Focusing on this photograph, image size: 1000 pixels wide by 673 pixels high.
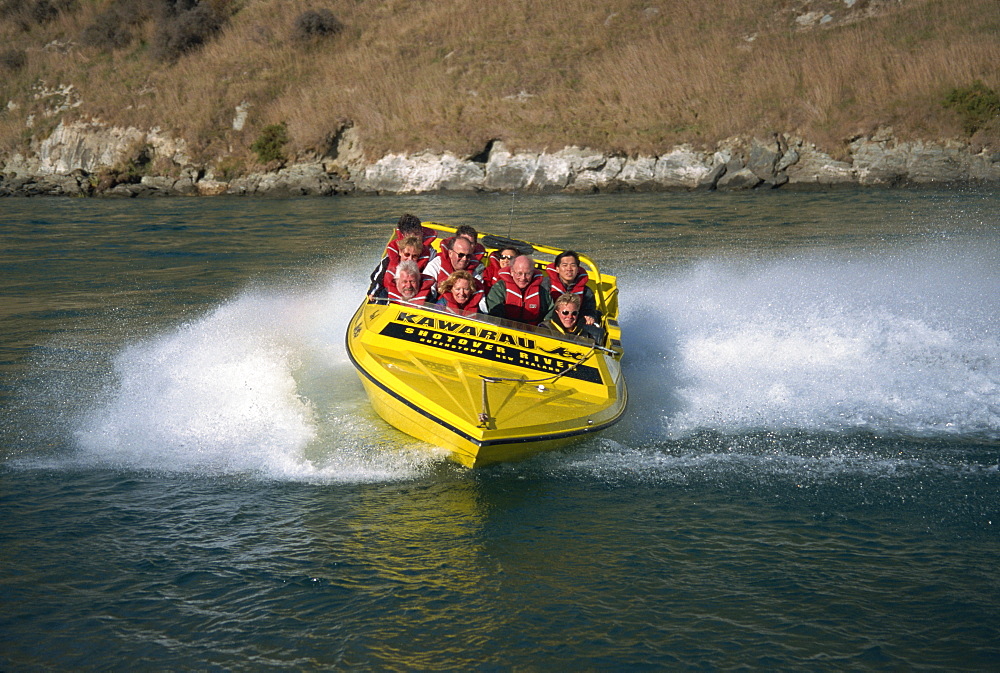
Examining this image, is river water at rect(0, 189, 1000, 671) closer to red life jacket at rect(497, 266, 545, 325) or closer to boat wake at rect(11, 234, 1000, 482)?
boat wake at rect(11, 234, 1000, 482)

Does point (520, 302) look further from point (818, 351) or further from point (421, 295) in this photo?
point (818, 351)

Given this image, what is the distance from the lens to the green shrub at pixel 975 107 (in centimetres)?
2569

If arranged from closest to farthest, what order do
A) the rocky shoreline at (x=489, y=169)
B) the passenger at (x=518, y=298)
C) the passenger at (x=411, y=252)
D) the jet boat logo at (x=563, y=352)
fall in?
1. the jet boat logo at (x=563, y=352)
2. the passenger at (x=518, y=298)
3. the passenger at (x=411, y=252)
4. the rocky shoreline at (x=489, y=169)

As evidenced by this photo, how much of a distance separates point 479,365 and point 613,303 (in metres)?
2.80

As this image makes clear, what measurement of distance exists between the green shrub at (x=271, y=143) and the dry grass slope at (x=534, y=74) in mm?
533

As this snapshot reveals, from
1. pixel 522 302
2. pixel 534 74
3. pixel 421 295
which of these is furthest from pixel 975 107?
pixel 421 295

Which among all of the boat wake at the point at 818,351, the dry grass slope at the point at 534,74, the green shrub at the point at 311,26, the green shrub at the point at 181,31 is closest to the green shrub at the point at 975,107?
the dry grass slope at the point at 534,74

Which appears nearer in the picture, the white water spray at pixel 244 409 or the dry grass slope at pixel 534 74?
the white water spray at pixel 244 409

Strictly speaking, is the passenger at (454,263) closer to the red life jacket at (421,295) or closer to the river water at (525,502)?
the red life jacket at (421,295)

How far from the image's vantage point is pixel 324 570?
5.36 meters

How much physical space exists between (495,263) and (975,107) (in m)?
22.9

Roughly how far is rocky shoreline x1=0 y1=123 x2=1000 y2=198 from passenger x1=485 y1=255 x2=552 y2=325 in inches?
785

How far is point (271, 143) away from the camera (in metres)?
30.7

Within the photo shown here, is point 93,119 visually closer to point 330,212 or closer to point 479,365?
point 330,212
